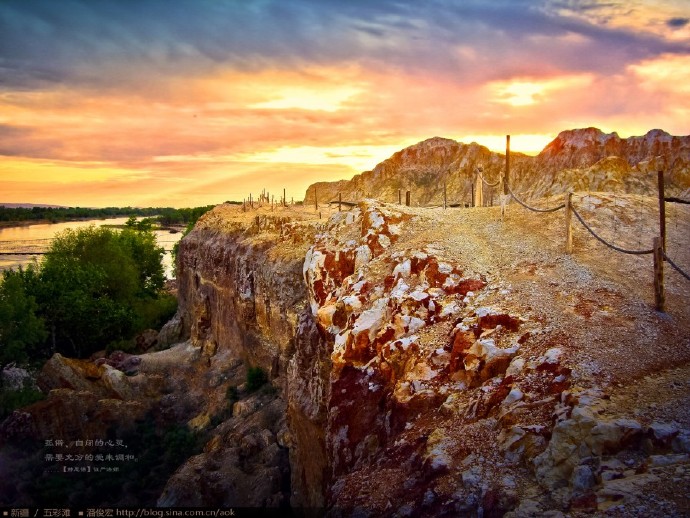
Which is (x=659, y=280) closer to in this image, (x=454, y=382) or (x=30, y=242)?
(x=454, y=382)

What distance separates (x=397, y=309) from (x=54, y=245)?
43.8 m

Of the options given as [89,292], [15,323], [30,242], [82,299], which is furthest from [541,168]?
[30,242]

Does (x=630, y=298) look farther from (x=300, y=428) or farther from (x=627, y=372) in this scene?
(x=300, y=428)

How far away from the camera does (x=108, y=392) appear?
29266 millimetres

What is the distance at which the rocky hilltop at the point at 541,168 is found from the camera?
62.0 metres

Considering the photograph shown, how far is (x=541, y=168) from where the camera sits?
8388 centimetres

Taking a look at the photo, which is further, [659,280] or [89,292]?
[89,292]

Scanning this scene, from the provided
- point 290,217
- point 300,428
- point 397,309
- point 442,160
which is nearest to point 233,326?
point 290,217

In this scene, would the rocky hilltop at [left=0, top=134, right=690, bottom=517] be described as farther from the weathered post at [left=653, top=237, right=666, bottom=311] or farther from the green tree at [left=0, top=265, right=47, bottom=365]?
the green tree at [left=0, top=265, right=47, bottom=365]

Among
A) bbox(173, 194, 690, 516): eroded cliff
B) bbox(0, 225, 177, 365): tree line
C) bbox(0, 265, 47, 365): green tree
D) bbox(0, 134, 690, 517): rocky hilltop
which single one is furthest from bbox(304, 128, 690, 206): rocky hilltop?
bbox(0, 265, 47, 365): green tree

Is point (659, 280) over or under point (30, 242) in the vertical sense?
over

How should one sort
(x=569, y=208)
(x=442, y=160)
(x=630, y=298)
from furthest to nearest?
(x=442, y=160) < (x=569, y=208) < (x=630, y=298)

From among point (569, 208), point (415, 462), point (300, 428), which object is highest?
point (569, 208)

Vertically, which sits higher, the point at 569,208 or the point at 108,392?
the point at 569,208
